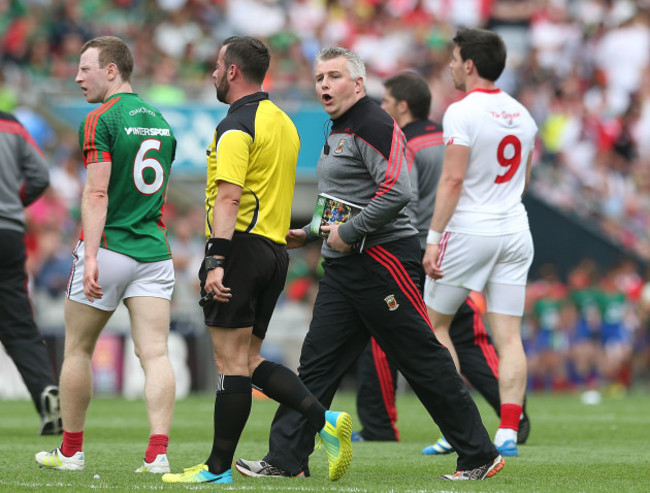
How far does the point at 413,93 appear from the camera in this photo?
8.64 metres

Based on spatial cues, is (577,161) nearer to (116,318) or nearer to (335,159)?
(116,318)

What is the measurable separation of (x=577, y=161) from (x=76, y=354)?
1620 centimetres

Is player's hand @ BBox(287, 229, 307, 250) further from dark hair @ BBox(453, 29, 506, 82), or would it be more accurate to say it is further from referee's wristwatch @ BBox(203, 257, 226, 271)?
dark hair @ BBox(453, 29, 506, 82)

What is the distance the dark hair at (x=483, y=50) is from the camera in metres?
7.69

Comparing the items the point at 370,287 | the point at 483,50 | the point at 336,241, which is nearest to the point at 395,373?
the point at 483,50

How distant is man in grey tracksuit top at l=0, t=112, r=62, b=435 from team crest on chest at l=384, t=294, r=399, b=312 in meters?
3.64

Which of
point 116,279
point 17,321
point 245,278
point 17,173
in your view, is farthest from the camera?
point 17,173

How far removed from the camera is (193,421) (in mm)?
10805

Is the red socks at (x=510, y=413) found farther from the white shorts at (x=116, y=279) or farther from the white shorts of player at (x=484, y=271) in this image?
the white shorts at (x=116, y=279)

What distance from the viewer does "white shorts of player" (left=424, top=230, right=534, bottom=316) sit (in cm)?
758

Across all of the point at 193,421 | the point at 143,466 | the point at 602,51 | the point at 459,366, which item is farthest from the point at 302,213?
the point at 143,466

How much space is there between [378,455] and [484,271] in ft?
4.30

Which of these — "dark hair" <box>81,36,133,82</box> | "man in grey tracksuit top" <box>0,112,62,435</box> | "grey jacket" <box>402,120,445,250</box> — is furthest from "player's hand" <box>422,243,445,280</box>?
"man in grey tracksuit top" <box>0,112,62,435</box>

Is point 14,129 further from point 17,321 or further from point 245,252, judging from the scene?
point 245,252
